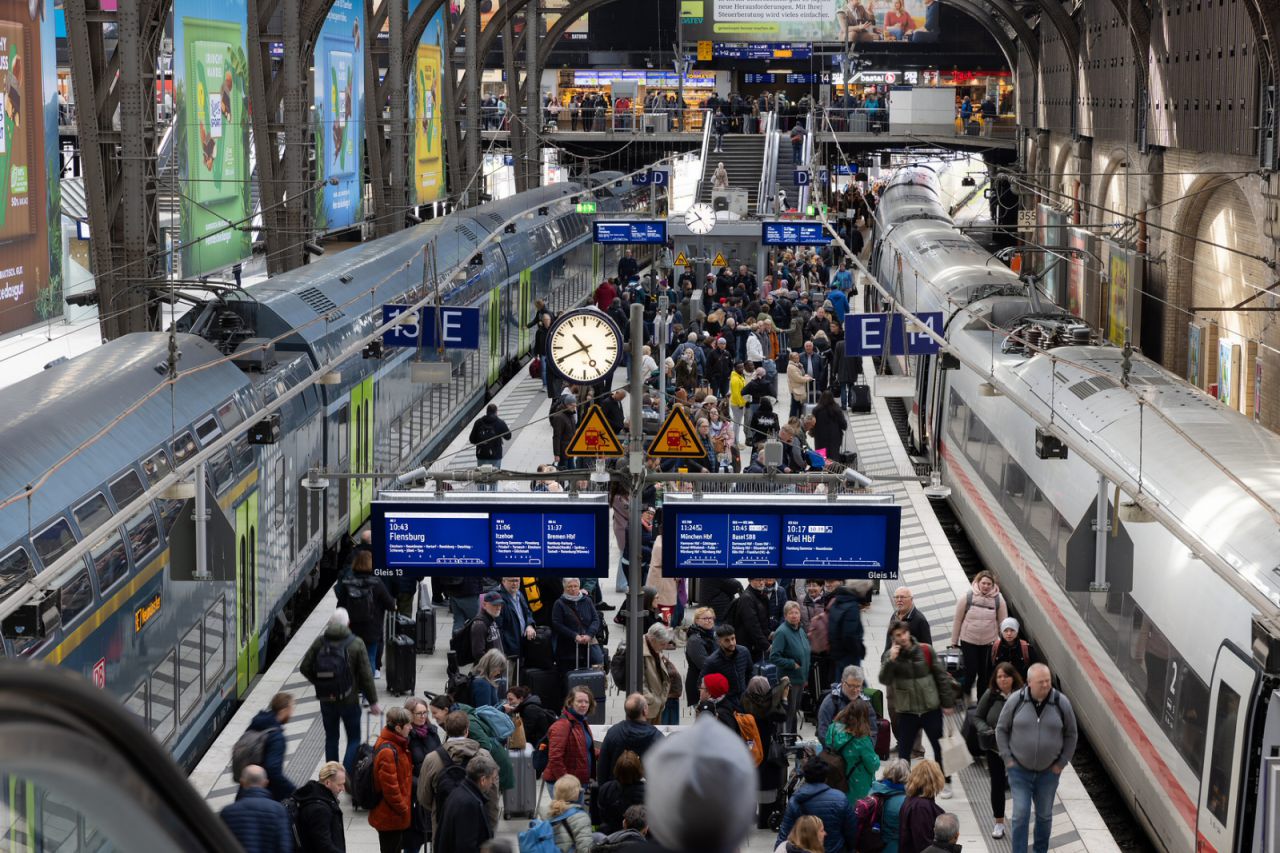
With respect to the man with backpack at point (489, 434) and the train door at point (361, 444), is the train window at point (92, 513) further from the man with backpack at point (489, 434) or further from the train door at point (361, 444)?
the man with backpack at point (489, 434)

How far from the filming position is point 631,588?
39.3 feet

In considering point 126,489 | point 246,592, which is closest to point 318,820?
point 126,489

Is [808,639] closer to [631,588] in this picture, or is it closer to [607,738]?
[631,588]

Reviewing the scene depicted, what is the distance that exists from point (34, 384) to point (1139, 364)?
10467mm

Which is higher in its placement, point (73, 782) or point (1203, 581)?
point (73, 782)

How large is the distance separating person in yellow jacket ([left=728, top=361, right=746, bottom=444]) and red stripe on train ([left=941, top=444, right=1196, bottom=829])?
567cm

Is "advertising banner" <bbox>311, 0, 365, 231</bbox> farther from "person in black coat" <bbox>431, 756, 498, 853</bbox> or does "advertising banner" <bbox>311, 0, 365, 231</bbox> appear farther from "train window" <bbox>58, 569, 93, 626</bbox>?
"person in black coat" <bbox>431, 756, 498, 853</bbox>

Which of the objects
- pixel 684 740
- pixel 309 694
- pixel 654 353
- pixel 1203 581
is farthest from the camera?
pixel 654 353

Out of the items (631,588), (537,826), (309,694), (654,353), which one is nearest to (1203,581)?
(631,588)

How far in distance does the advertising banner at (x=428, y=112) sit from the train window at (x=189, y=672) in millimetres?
25833

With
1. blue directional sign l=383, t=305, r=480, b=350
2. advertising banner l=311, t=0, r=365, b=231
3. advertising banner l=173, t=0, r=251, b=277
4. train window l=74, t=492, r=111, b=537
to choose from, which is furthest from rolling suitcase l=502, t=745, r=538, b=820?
advertising banner l=311, t=0, r=365, b=231

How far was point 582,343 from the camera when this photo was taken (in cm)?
1591

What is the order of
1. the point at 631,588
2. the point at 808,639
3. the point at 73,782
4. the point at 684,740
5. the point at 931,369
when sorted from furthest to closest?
the point at 931,369
the point at 808,639
the point at 631,588
the point at 684,740
the point at 73,782

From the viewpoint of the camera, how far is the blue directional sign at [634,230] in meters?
35.8
